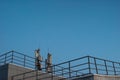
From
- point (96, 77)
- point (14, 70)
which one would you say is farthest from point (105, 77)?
point (14, 70)

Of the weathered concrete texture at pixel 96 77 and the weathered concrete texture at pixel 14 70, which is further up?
the weathered concrete texture at pixel 14 70

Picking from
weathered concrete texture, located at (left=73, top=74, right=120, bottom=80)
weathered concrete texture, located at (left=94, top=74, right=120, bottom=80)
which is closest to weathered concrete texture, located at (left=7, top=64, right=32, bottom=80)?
weathered concrete texture, located at (left=73, top=74, right=120, bottom=80)

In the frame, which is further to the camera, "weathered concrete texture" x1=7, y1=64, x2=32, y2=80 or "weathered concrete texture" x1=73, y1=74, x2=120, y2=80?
"weathered concrete texture" x1=7, y1=64, x2=32, y2=80

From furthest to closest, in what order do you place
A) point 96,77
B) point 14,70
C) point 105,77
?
1. point 14,70
2. point 105,77
3. point 96,77

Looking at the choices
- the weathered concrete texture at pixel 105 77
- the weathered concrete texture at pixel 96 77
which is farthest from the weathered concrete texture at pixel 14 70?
the weathered concrete texture at pixel 105 77

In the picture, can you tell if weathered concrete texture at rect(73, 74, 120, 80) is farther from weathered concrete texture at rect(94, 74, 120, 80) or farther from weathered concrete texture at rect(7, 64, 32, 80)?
weathered concrete texture at rect(7, 64, 32, 80)

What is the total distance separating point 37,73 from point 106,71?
582 cm

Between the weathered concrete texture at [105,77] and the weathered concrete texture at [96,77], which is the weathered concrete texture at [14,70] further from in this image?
the weathered concrete texture at [105,77]

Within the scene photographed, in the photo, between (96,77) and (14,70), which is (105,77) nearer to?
(96,77)

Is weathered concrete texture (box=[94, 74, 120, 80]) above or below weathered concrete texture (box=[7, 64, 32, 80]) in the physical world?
below

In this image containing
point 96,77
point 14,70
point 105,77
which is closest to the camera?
point 96,77

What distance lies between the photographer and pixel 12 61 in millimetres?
20172

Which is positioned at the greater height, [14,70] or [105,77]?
[14,70]

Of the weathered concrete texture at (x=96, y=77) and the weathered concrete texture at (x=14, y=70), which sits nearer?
the weathered concrete texture at (x=96, y=77)
